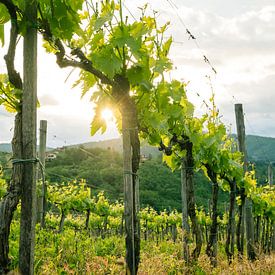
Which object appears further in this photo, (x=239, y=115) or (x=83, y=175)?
(x=83, y=175)

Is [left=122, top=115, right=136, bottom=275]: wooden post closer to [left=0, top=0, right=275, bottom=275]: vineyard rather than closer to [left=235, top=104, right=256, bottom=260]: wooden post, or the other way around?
[left=0, top=0, right=275, bottom=275]: vineyard

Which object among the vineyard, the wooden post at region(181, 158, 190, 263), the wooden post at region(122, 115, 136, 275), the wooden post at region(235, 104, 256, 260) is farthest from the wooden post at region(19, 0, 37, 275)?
the wooden post at region(235, 104, 256, 260)

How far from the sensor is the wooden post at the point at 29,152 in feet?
10.1

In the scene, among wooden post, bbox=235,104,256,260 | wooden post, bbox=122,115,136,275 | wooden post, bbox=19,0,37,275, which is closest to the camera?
wooden post, bbox=19,0,37,275

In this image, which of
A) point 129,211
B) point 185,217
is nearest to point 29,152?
point 129,211

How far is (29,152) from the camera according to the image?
10.3 feet

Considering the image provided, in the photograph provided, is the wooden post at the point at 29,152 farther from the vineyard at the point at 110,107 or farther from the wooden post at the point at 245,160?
the wooden post at the point at 245,160

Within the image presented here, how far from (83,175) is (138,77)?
59890 mm

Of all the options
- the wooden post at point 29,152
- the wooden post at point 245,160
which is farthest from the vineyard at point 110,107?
the wooden post at point 245,160

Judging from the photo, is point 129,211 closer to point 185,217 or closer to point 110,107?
point 110,107

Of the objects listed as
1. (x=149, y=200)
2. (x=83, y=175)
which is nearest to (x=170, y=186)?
(x=149, y=200)

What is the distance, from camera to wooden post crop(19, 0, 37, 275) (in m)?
3.09

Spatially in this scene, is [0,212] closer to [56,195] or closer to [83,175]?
[56,195]

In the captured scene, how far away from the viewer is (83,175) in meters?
63.6
